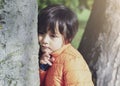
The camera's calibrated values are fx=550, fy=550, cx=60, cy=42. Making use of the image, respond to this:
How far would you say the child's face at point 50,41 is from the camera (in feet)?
15.7

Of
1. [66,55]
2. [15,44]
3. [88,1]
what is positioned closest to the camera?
[15,44]

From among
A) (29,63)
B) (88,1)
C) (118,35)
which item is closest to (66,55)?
(29,63)

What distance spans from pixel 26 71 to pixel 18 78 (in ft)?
0.32

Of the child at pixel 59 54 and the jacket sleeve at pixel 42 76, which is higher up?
the child at pixel 59 54

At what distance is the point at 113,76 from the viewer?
5.59 m

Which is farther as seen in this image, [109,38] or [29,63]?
[109,38]

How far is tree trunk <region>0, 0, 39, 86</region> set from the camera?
4020mm

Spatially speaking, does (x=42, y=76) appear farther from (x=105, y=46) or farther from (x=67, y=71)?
(x=105, y=46)

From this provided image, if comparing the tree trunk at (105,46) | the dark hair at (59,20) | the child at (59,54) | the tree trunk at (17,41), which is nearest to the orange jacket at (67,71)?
the child at (59,54)

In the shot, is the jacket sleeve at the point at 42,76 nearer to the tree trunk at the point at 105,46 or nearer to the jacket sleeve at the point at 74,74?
the jacket sleeve at the point at 74,74

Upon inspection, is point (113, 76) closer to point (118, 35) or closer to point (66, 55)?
point (118, 35)

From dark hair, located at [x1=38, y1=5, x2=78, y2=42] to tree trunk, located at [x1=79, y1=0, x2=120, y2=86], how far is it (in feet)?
2.23

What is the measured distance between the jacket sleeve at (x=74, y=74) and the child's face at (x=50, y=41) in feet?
0.64

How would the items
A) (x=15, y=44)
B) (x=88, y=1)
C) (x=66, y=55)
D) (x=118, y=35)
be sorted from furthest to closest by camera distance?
(x=88, y=1) < (x=118, y=35) < (x=66, y=55) < (x=15, y=44)
